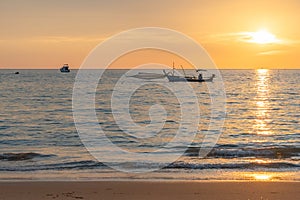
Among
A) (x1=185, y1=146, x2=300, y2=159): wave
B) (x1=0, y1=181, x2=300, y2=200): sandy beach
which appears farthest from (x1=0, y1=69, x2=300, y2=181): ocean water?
(x1=0, y1=181, x2=300, y2=200): sandy beach

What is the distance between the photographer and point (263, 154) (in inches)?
799

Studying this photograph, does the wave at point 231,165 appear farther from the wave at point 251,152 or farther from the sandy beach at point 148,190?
the sandy beach at point 148,190

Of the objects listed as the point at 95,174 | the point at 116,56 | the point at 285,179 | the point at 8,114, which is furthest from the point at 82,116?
the point at 285,179

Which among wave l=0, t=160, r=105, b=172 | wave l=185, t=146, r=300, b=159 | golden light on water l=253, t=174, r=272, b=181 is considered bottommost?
golden light on water l=253, t=174, r=272, b=181

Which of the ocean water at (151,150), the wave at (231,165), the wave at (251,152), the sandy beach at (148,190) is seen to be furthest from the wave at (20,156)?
the wave at (251,152)

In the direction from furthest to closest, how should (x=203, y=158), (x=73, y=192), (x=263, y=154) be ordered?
(x=263, y=154) < (x=203, y=158) < (x=73, y=192)

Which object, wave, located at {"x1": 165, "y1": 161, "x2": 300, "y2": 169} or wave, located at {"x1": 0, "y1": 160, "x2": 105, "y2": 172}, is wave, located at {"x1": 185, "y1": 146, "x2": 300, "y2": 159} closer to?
wave, located at {"x1": 165, "y1": 161, "x2": 300, "y2": 169}

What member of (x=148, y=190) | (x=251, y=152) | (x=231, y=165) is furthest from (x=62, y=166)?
(x=251, y=152)

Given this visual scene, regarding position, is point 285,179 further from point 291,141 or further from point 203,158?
point 291,141

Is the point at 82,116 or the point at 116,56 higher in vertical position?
the point at 116,56

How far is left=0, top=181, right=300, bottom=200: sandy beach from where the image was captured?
37.3 ft

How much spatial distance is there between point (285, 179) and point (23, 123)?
73.0ft

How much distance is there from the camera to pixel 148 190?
1223 centimetres

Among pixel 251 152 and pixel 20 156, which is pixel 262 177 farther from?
pixel 20 156
